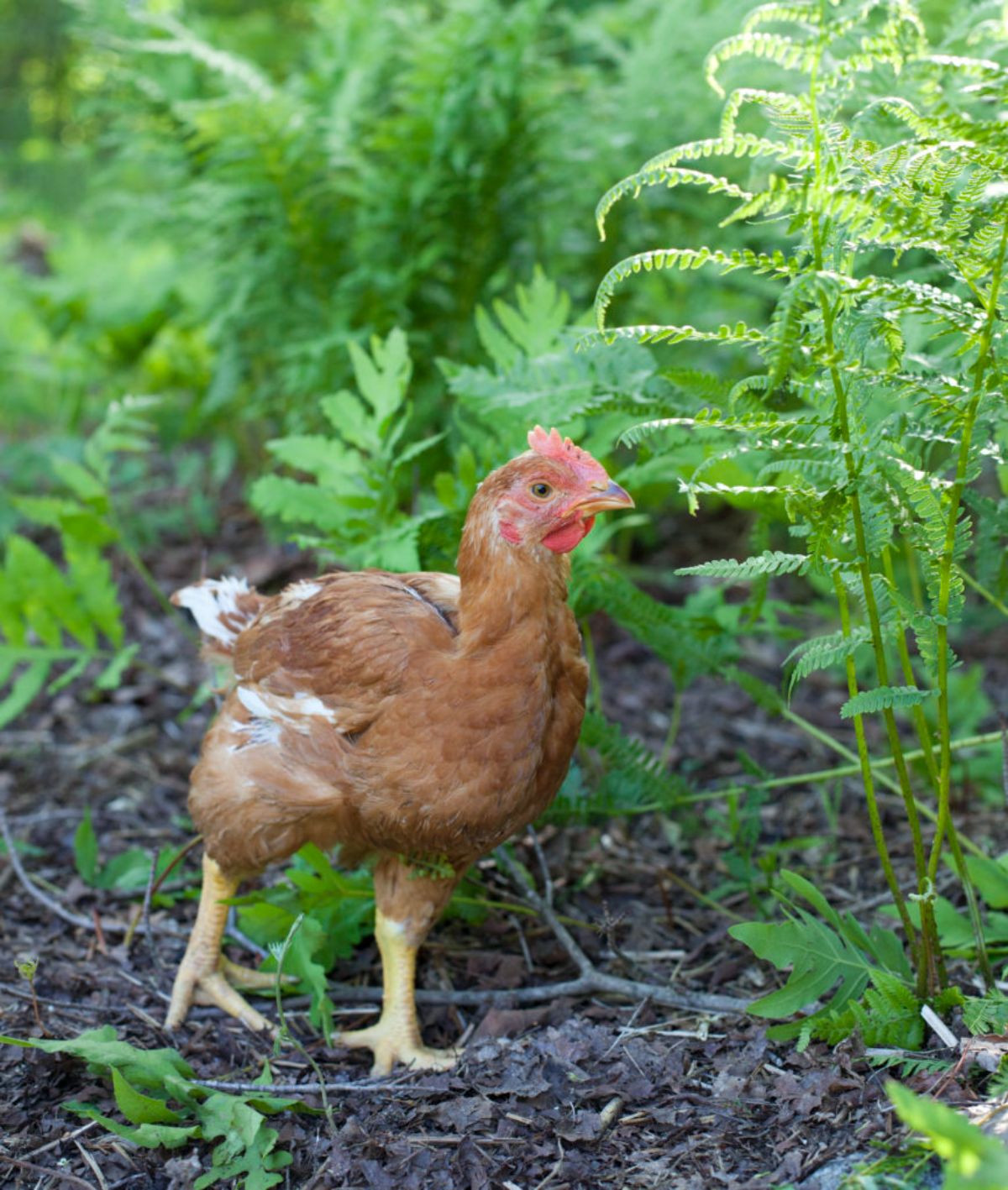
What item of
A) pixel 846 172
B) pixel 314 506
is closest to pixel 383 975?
pixel 314 506

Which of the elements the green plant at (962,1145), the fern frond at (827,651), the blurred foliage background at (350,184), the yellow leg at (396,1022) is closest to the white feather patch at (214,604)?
the yellow leg at (396,1022)

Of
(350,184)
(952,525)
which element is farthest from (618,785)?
(350,184)

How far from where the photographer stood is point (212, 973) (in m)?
3.37

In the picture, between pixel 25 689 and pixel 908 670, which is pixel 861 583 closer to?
pixel 908 670

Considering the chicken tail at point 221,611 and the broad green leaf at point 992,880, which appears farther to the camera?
the chicken tail at point 221,611

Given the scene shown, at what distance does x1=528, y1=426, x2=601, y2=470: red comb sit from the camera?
2898mm

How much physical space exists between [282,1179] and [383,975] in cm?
70

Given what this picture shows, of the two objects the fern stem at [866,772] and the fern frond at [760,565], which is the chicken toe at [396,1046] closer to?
the fern stem at [866,772]

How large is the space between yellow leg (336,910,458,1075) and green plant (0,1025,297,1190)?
1.20 ft

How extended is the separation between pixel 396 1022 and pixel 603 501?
1518mm

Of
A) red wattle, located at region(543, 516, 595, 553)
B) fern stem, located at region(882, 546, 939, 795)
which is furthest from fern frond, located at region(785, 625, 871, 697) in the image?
red wattle, located at region(543, 516, 595, 553)

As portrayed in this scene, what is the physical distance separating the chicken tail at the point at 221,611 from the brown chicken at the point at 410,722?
0.33 metres

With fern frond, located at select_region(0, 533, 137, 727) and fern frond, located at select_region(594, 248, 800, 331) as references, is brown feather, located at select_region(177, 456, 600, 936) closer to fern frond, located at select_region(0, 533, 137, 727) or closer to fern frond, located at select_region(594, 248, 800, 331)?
fern frond, located at select_region(594, 248, 800, 331)

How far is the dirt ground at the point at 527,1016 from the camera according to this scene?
2.56 meters
